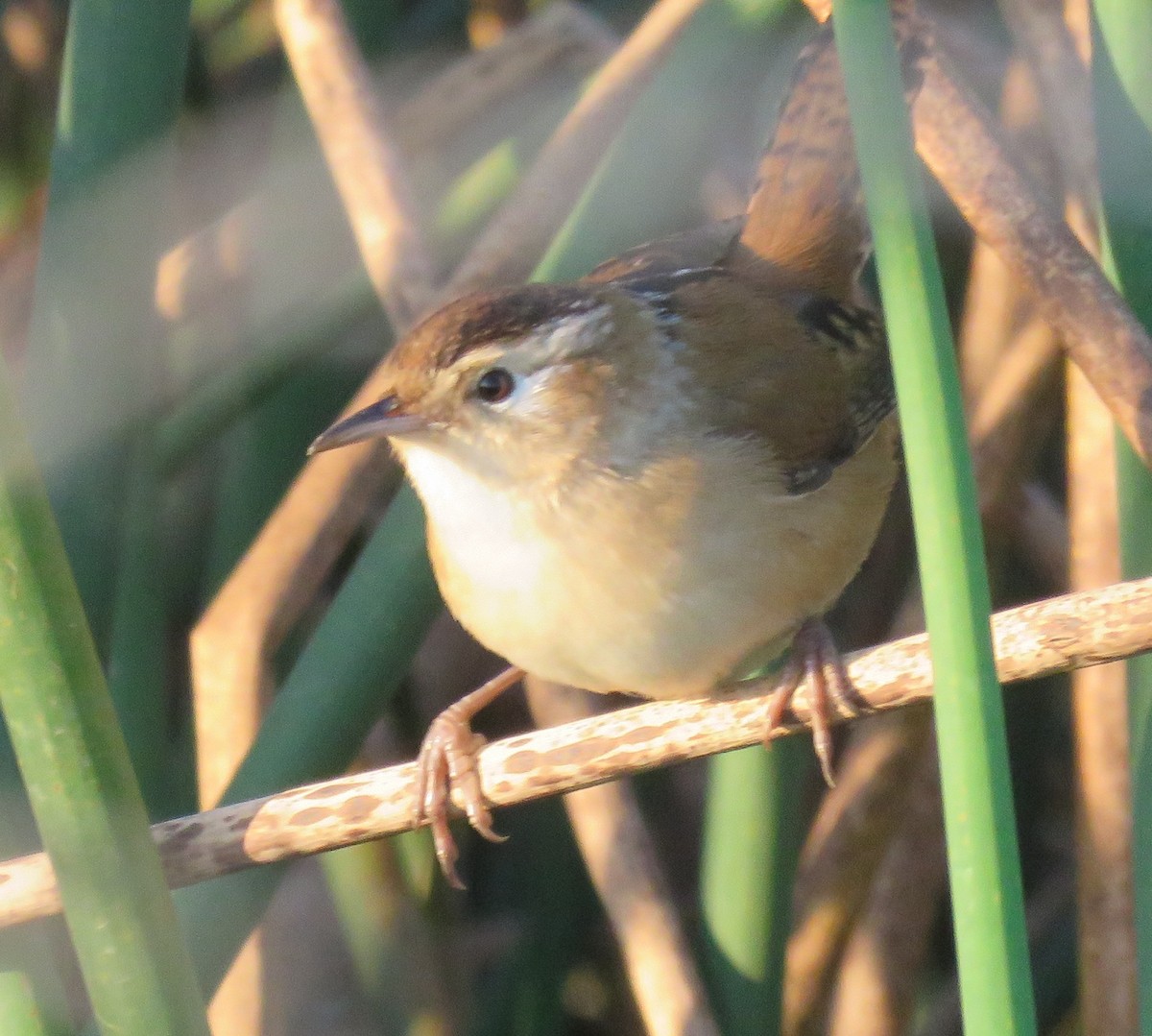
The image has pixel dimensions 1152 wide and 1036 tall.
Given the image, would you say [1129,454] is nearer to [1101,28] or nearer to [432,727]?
[1101,28]

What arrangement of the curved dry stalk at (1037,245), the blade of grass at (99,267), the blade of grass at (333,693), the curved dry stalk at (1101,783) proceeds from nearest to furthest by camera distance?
1. the curved dry stalk at (1037,245)
2. the blade of grass at (333,693)
3. the blade of grass at (99,267)
4. the curved dry stalk at (1101,783)

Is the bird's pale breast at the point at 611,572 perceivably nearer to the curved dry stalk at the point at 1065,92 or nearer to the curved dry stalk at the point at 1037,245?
the curved dry stalk at the point at 1037,245

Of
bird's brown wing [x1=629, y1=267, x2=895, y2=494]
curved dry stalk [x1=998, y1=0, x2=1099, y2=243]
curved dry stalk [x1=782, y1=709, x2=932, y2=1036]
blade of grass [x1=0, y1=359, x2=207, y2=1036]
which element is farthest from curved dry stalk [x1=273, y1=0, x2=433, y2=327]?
blade of grass [x1=0, y1=359, x2=207, y2=1036]

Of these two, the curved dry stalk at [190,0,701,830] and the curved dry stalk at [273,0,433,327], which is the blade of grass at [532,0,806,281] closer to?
the curved dry stalk at [190,0,701,830]

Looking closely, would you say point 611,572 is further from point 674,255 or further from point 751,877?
point 674,255

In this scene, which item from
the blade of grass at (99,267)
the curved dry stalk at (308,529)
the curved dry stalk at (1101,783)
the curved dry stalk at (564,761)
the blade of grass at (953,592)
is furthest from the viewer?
the curved dry stalk at (308,529)

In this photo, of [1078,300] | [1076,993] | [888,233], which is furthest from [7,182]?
[1076,993]

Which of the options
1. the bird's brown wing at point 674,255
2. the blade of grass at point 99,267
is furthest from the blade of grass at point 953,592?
the bird's brown wing at point 674,255
